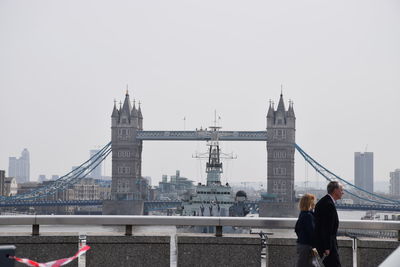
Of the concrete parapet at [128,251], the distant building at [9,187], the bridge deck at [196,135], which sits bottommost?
the distant building at [9,187]

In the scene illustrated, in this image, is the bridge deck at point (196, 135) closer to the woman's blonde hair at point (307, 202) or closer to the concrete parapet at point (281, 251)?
the concrete parapet at point (281, 251)

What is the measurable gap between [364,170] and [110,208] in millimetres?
115222

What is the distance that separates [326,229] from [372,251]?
1.29 metres

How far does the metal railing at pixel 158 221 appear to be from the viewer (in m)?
6.29

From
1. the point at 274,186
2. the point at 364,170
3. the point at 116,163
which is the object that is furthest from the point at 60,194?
the point at 364,170

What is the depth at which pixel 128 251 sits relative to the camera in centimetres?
630

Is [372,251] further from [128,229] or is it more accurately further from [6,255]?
[6,255]

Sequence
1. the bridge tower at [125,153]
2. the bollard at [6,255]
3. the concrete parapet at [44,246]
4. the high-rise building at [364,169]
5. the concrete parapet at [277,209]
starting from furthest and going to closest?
the high-rise building at [364,169]
the bridge tower at [125,153]
the concrete parapet at [277,209]
the concrete parapet at [44,246]
the bollard at [6,255]

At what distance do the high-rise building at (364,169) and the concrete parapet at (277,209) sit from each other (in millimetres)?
103141

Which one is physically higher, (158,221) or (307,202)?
(307,202)

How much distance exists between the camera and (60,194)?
115062 mm

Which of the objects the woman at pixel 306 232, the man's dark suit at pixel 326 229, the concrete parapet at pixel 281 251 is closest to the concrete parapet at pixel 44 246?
the concrete parapet at pixel 281 251

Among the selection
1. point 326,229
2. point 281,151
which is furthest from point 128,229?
point 281,151

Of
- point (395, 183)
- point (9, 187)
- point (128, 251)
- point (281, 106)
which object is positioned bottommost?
point (9, 187)
